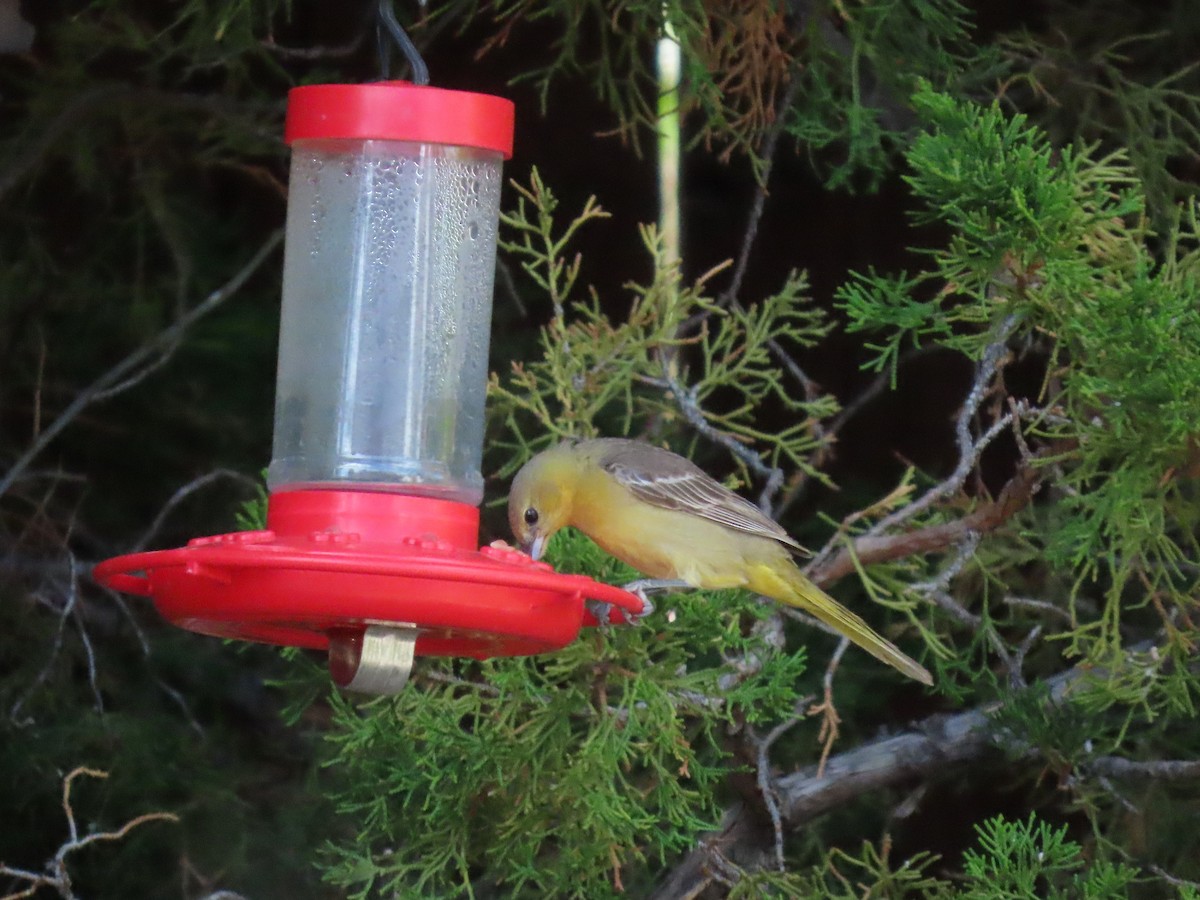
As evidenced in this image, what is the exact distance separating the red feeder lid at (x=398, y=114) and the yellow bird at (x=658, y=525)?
1.33m

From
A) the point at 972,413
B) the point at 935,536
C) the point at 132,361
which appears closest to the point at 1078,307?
the point at 972,413

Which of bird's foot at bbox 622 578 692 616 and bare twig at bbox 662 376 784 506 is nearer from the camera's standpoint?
bird's foot at bbox 622 578 692 616

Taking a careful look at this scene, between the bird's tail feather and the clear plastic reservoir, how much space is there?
1024mm

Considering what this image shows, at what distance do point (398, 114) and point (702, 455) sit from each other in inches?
109

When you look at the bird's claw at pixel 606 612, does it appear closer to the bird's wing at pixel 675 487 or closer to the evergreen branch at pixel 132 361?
the bird's wing at pixel 675 487

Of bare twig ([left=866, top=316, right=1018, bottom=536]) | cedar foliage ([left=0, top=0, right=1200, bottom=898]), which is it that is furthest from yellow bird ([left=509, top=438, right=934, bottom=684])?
bare twig ([left=866, top=316, right=1018, bottom=536])

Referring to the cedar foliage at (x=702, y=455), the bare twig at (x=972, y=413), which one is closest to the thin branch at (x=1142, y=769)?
the cedar foliage at (x=702, y=455)

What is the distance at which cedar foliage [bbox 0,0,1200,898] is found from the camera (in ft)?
13.3

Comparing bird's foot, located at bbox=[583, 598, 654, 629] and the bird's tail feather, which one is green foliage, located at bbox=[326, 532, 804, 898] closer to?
the bird's tail feather

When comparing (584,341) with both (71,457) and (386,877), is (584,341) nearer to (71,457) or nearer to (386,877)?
(386,877)

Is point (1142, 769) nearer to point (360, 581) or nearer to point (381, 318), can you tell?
point (381, 318)


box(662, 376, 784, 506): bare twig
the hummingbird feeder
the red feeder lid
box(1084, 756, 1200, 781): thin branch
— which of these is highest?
the red feeder lid

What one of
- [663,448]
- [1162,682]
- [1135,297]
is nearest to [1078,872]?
[1162,682]

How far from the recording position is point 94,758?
5367 millimetres
